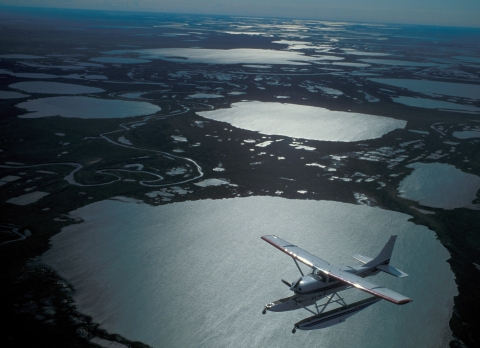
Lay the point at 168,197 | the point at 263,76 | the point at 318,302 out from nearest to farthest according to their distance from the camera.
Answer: the point at 318,302 < the point at 168,197 < the point at 263,76

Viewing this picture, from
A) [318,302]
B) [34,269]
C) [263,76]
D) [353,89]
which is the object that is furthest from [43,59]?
[318,302]

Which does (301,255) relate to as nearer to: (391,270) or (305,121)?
(391,270)

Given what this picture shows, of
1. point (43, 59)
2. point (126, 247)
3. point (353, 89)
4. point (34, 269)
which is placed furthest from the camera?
point (43, 59)

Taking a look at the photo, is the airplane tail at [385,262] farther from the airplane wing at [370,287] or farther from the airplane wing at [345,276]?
the airplane wing at [370,287]

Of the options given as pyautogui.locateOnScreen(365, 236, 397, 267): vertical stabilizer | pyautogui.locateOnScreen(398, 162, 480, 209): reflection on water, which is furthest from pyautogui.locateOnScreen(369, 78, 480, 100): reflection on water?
pyautogui.locateOnScreen(365, 236, 397, 267): vertical stabilizer

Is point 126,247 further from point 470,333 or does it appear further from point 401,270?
point 470,333

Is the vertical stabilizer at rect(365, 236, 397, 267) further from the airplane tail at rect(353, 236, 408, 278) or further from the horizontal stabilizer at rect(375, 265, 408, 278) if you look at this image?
the horizontal stabilizer at rect(375, 265, 408, 278)
